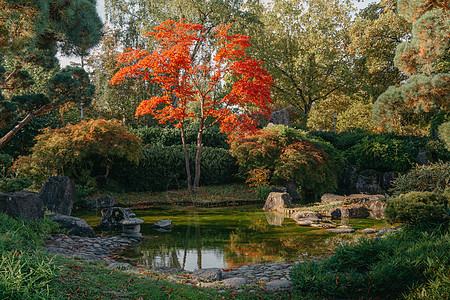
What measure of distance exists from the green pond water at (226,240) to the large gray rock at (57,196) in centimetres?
72

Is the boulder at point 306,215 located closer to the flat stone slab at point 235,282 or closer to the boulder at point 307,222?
the boulder at point 307,222

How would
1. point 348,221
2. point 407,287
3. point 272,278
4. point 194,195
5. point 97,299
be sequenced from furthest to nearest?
point 194,195
point 348,221
point 272,278
point 407,287
point 97,299

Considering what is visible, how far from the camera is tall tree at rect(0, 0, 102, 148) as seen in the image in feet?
17.5

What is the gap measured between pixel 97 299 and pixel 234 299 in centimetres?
134

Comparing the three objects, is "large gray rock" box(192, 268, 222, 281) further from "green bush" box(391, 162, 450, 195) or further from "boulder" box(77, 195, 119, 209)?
"boulder" box(77, 195, 119, 209)

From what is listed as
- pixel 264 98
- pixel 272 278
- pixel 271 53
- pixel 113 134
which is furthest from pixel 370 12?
pixel 272 278

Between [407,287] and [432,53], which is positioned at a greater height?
[432,53]

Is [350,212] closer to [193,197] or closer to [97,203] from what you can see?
[193,197]

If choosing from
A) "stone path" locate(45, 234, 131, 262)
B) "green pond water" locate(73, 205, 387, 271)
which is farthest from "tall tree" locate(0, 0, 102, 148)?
"stone path" locate(45, 234, 131, 262)

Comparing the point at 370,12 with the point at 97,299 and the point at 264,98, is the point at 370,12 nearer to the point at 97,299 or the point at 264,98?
the point at 264,98

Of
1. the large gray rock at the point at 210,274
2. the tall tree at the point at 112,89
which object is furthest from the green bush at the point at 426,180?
the tall tree at the point at 112,89

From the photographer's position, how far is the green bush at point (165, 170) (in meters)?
12.5

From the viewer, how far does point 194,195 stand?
12.0 m

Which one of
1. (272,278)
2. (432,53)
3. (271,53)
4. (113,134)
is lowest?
(272,278)
